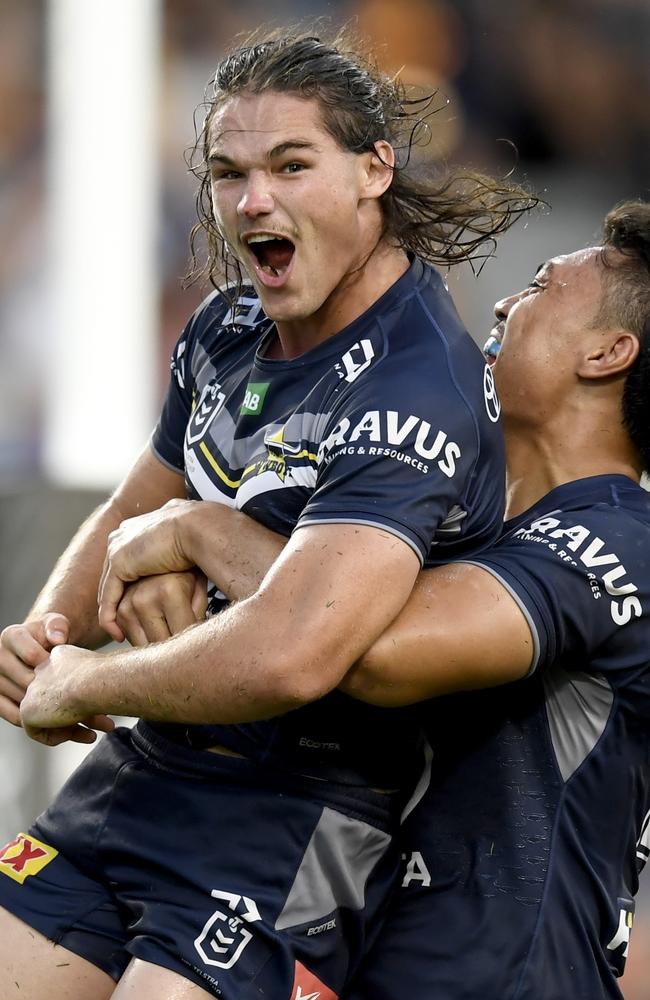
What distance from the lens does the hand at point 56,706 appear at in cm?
275

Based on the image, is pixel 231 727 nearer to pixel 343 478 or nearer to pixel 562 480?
pixel 343 478

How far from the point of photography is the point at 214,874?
8.91 feet

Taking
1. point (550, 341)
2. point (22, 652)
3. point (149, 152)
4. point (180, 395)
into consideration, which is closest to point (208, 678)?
point (22, 652)

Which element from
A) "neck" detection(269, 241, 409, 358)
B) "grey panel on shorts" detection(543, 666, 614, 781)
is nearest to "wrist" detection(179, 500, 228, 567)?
"neck" detection(269, 241, 409, 358)

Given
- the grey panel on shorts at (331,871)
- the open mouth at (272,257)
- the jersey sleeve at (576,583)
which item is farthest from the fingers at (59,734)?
the open mouth at (272,257)

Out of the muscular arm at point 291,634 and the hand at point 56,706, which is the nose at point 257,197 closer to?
the muscular arm at point 291,634

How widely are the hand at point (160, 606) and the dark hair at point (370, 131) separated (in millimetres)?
757

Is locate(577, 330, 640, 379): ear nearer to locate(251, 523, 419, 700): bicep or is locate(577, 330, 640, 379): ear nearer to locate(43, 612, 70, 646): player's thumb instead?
locate(251, 523, 419, 700): bicep

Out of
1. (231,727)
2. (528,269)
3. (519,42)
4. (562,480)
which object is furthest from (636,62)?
(231,727)

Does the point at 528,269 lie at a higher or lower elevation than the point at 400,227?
lower

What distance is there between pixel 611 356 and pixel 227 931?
1439mm

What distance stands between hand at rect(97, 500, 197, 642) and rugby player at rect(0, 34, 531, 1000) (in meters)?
0.10

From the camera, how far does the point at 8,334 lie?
8500 mm

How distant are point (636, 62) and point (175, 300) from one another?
3.23 m
